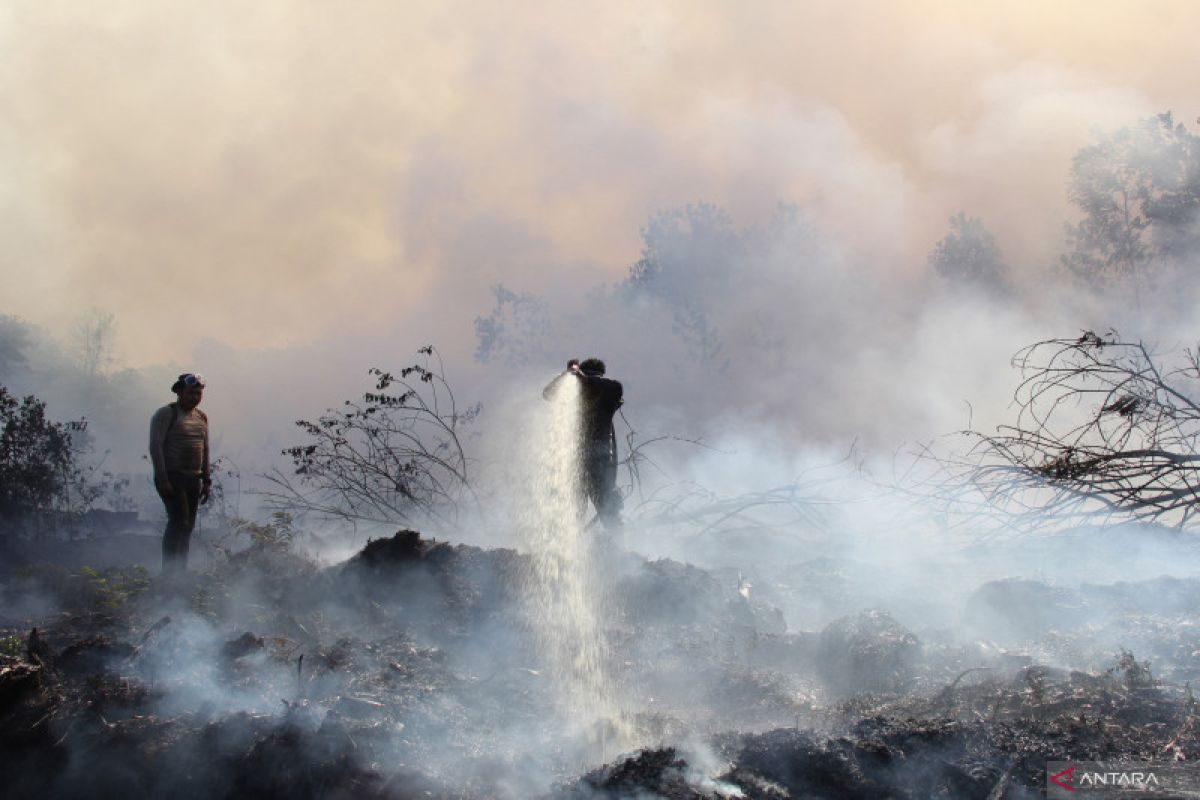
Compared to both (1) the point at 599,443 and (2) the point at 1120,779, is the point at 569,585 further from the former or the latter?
(2) the point at 1120,779

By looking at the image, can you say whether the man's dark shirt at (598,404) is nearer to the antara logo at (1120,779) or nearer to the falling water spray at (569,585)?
the falling water spray at (569,585)

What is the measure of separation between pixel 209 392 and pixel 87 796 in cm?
2022

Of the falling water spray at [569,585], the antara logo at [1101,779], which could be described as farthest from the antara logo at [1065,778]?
the falling water spray at [569,585]

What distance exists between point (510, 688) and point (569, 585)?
1.70m

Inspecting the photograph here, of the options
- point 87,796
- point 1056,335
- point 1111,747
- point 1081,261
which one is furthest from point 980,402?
point 87,796

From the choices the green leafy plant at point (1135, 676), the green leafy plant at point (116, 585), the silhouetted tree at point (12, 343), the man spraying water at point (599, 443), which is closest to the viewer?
the green leafy plant at point (1135, 676)

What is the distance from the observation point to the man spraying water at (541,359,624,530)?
644 centimetres

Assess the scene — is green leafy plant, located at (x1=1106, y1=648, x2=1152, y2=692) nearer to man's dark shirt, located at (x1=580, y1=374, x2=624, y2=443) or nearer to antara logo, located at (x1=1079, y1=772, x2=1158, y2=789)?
antara logo, located at (x1=1079, y1=772, x2=1158, y2=789)

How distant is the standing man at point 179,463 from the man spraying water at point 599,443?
2.94 meters

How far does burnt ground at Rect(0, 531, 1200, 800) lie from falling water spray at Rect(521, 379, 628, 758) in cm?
11

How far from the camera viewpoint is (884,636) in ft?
17.5

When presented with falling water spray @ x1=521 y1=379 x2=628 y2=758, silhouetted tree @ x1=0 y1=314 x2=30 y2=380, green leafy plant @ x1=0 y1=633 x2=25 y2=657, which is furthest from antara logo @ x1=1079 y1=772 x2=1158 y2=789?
silhouetted tree @ x1=0 y1=314 x2=30 y2=380

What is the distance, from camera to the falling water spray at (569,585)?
4289mm

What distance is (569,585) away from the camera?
5.91 m
